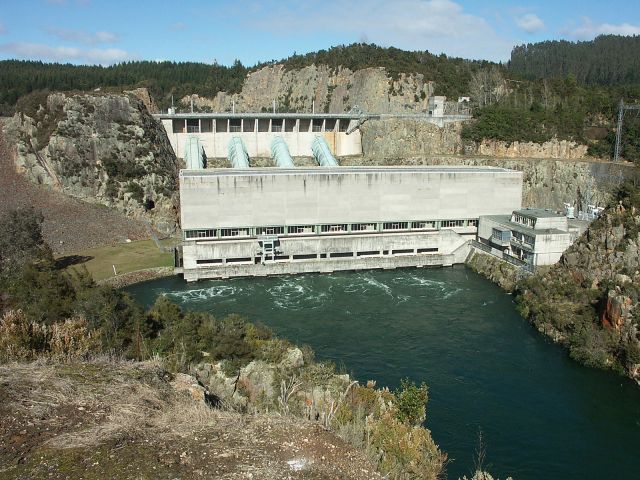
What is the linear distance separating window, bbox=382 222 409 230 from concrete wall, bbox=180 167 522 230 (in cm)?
45

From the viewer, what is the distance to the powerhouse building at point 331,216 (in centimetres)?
3503

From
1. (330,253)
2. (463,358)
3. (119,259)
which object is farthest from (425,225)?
(119,259)

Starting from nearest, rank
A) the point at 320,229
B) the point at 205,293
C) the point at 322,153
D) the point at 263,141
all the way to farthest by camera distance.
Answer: the point at 205,293, the point at 320,229, the point at 322,153, the point at 263,141

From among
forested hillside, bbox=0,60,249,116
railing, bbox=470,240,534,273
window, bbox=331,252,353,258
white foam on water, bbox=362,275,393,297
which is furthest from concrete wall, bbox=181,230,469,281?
forested hillside, bbox=0,60,249,116

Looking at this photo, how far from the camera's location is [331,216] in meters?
37.1

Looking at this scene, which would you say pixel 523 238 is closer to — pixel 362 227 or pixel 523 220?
pixel 523 220

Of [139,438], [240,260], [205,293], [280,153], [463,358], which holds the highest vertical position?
[280,153]

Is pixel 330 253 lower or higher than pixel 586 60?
lower

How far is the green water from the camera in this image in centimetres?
1709

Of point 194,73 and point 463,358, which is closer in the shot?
point 463,358

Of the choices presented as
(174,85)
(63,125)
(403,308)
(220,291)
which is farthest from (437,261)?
(174,85)

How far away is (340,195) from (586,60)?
287 ft

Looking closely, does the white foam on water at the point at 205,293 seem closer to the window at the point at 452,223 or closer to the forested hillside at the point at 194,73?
the window at the point at 452,223

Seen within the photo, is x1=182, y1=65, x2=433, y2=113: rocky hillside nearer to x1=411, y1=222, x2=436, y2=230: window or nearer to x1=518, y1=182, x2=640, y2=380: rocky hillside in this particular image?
x1=411, y1=222, x2=436, y2=230: window
